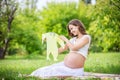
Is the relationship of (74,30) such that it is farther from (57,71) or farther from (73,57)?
(57,71)

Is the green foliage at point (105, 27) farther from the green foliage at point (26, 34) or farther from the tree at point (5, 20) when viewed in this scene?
the tree at point (5, 20)

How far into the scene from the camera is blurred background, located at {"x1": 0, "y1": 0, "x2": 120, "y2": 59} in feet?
12.9

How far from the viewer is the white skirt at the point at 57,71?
3.66m

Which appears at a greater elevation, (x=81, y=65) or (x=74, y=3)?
(x=74, y=3)

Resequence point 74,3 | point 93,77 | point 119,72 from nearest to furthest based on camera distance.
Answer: point 93,77, point 119,72, point 74,3

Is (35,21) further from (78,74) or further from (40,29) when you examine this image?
(78,74)

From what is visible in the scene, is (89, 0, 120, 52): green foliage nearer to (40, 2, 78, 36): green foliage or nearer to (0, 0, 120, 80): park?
(0, 0, 120, 80): park

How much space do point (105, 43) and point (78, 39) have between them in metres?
0.49

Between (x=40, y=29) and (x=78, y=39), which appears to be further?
(x=40, y=29)

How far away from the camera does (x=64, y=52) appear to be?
3760 millimetres

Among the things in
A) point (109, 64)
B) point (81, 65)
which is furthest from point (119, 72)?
point (81, 65)

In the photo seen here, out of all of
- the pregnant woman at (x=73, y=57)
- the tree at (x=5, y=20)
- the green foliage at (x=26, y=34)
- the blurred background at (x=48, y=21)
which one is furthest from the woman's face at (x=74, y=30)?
the tree at (x=5, y=20)

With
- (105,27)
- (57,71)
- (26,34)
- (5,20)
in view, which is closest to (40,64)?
(57,71)

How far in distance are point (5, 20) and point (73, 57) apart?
0.69m
